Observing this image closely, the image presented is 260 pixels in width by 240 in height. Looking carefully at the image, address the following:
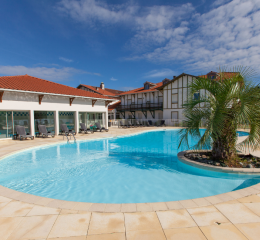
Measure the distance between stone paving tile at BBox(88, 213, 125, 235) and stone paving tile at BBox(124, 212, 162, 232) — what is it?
10cm

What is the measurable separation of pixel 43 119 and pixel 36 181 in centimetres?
1002

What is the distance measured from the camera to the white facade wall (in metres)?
11.3

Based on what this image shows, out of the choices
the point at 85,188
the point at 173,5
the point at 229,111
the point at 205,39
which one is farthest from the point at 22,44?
the point at 229,111

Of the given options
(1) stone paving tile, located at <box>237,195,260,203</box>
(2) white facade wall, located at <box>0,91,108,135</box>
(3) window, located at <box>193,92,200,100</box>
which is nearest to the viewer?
(1) stone paving tile, located at <box>237,195,260,203</box>

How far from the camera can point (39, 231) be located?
7.52ft

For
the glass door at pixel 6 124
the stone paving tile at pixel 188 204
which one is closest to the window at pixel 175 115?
the glass door at pixel 6 124

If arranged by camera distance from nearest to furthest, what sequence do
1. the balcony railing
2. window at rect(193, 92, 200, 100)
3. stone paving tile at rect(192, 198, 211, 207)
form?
stone paving tile at rect(192, 198, 211, 207) → window at rect(193, 92, 200, 100) → the balcony railing

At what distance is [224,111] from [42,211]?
225 inches

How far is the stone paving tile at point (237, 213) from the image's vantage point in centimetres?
248

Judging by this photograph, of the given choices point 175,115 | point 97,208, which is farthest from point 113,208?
point 175,115

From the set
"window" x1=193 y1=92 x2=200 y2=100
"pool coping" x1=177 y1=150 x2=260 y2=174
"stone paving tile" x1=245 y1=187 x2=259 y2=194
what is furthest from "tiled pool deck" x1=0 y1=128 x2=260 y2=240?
"window" x1=193 y1=92 x2=200 y2=100

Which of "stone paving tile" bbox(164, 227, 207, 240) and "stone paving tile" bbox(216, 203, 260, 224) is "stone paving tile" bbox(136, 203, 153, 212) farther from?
"stone paving tile" bbox(216, 203, 260, 224)

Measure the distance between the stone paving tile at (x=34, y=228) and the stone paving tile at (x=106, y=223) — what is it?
2.07 ft

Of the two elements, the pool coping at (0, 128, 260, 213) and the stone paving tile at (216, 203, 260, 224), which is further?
the pool coping at (0, 128, 260, 213)
